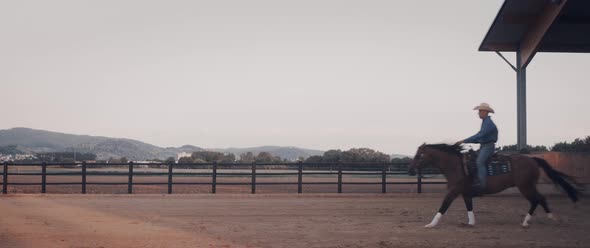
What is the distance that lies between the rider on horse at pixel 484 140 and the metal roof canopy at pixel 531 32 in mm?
7035

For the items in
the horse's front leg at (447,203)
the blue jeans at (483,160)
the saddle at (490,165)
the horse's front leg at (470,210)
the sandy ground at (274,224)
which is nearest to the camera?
the sandy ground at (274,224)

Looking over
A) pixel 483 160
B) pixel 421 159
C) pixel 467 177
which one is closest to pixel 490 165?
pixel 483 160

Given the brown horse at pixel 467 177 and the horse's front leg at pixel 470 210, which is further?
the brown horse at pixel 467 177

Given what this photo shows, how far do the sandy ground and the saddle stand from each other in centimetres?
96

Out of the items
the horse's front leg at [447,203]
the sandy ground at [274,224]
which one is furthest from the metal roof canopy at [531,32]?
the horse's front leg at [447,203]

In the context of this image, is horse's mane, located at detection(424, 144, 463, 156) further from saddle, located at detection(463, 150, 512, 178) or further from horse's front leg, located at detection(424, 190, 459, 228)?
horse's front leg, located at detection(424, 190, 459, 228)

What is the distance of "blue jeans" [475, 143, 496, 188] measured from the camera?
10.4m

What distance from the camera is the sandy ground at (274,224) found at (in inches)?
325

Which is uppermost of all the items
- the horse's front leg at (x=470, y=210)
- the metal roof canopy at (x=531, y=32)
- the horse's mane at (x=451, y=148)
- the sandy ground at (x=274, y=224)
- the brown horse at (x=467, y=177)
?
the metal roof canopy at (x=531, y=32)

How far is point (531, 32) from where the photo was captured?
1806 centimetres

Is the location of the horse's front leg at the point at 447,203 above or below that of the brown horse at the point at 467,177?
below

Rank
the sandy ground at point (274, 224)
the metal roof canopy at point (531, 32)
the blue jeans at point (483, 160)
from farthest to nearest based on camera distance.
Result: the metal roof canopy at point (531, 32) < the blue jeans at point (483, 160) < the sandy ground at point (274, 224)

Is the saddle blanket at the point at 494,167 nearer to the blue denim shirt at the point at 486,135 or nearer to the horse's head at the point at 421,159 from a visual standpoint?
the blue denim shirt at the point at 486,135

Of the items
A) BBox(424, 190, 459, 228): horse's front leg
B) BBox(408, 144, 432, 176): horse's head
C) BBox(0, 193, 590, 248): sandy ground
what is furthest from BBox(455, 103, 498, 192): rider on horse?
BBox(0, 193, 590, 248): sandy ground
